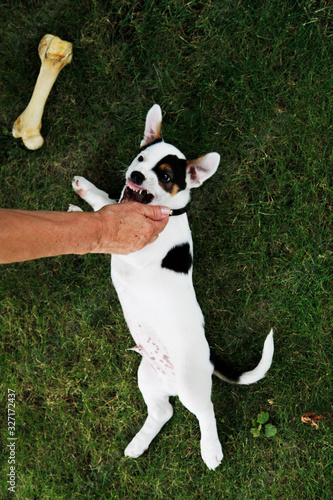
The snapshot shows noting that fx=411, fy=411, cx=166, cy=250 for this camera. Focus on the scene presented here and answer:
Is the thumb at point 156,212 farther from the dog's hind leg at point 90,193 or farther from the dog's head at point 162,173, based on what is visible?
the dog's hind leg at point 90,193

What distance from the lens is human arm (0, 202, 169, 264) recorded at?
6.26ft

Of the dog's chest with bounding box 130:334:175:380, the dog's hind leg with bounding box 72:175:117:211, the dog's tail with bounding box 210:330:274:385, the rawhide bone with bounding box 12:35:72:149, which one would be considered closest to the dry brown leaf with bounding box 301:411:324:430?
the dog's tail with bounding box 210:330:274:385

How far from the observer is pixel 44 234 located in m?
2.01

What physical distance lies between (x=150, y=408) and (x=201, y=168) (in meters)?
1.94

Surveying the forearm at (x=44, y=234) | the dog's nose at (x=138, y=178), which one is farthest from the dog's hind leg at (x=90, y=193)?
the forearm at (x=44, y=234)

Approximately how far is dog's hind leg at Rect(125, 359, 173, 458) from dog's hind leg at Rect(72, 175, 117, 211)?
4.18 ft

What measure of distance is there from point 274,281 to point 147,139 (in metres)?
1.55

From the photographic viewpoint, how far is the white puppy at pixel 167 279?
2.66 metres

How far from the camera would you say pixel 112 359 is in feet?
11.8

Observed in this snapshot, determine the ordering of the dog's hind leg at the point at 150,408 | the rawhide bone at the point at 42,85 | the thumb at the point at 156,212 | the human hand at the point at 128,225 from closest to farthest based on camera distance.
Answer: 1. the human hand at the point at 128,225
2. the thumb at the point at 156,212
3. the dog's hind leg at the point at 150,408
4. the rawhide bone at the point at 42,85

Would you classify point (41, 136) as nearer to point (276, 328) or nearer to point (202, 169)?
point (202, 169)

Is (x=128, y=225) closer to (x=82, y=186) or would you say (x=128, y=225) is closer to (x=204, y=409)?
(x=82, y=186)

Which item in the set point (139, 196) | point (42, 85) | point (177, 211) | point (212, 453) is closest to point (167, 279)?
point (177, 211)

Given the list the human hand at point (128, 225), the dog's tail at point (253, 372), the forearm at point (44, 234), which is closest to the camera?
the forearm at point (44, 234)
